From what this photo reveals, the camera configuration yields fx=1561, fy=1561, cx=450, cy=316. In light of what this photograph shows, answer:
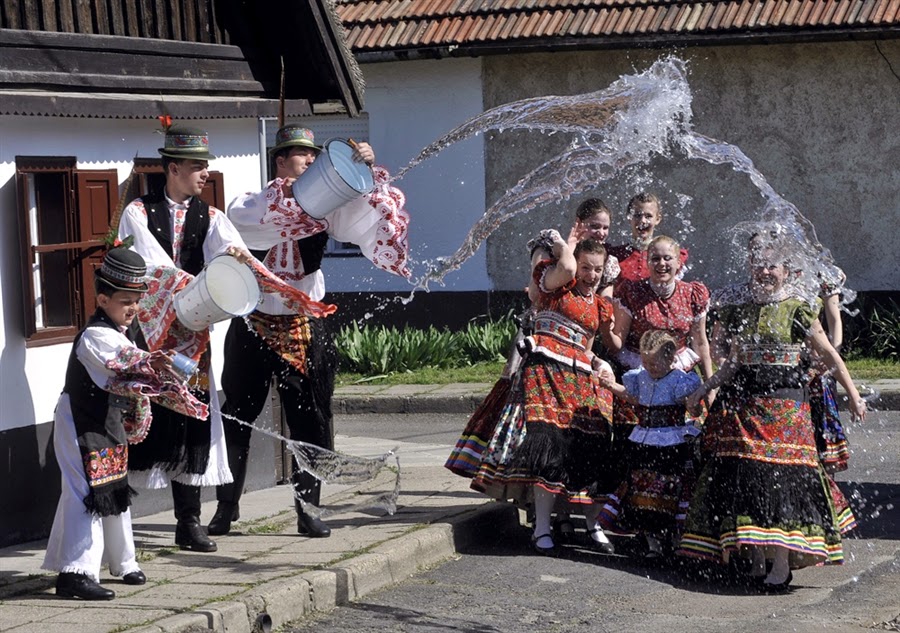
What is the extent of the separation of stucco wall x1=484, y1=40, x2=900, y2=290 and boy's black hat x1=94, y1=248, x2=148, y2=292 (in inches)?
437

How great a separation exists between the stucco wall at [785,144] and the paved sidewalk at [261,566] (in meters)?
8.42


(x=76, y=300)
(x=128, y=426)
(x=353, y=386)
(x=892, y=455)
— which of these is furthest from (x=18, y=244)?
(x=353, y=386)

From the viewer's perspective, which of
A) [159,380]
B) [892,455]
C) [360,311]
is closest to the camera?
[159,380]

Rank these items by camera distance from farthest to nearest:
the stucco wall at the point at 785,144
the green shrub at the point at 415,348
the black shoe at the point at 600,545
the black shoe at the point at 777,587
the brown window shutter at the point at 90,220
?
1. the stucco wall at the point at 785,144
2. the green shrub at the point at 415,348
3. the brown window shutter at the point at 90,220
4. the black shoe at the point at 600,545
5. the black shoe at the point at 777,587

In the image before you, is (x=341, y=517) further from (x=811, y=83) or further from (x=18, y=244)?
(x=811, y=83)

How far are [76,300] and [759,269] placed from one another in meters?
3.50

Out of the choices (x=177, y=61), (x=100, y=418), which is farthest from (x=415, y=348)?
(x=100, y=418)

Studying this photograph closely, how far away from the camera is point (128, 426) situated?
6.80m

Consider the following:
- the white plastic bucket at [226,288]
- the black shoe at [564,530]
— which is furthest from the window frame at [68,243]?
the black shoe at [564,530]

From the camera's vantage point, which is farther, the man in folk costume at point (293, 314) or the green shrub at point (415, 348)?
the green shrub at point (415, 348)

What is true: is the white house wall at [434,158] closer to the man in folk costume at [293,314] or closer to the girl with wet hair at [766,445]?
the man in folk costume at [293,314]

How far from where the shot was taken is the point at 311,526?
25.8ft

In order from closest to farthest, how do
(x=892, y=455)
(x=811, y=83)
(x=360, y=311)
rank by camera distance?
(x=892, y=455) → (x=811, y=83) → (x=360, y=311)

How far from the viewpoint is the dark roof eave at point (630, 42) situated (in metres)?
16.0
